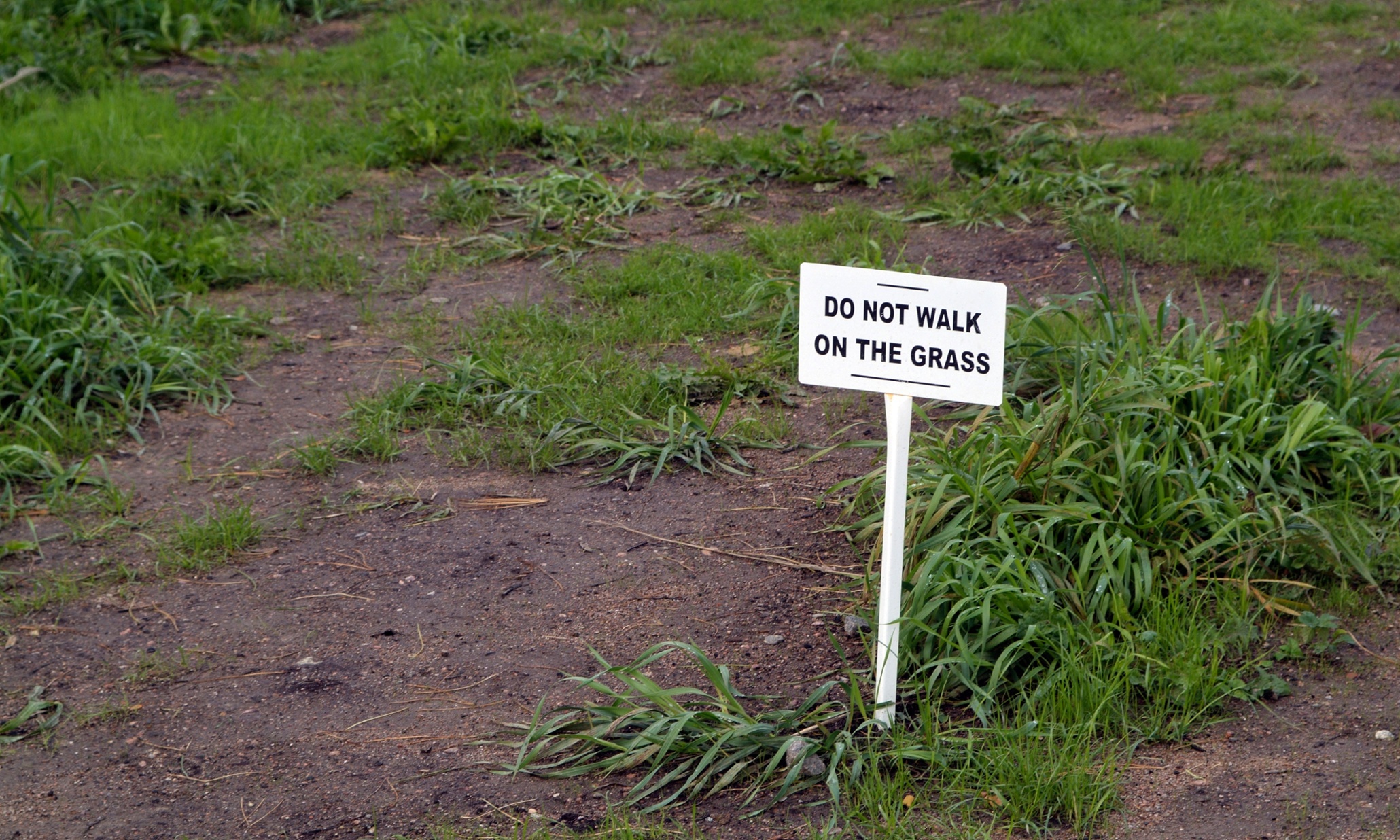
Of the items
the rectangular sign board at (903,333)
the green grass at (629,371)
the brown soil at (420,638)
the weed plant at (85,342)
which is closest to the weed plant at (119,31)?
the weed plant at (85,342)

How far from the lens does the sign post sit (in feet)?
8.79

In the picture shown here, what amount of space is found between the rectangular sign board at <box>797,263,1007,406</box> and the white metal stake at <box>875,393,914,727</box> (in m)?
0.07

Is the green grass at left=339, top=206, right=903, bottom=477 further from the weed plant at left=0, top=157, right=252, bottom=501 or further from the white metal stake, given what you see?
the white metal stake

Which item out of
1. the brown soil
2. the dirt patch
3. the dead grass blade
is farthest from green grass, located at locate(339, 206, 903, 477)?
the dirt patch

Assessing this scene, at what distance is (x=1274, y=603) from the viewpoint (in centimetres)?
321

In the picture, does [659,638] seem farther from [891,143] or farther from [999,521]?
[891,143]

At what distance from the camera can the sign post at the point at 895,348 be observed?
2.68 m

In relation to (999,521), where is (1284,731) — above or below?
below

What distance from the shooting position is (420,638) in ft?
11.0

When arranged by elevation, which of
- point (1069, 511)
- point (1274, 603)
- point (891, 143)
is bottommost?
point (1274, 603)

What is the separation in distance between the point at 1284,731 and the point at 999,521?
2.60 ft

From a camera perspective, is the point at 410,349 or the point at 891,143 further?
the point at 891,143

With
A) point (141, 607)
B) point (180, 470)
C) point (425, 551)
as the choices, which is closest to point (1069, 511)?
point (425, 551)

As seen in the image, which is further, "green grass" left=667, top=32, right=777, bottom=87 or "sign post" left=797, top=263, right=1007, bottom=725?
"green grass" left=667, top=32, right=777, bottom=87
